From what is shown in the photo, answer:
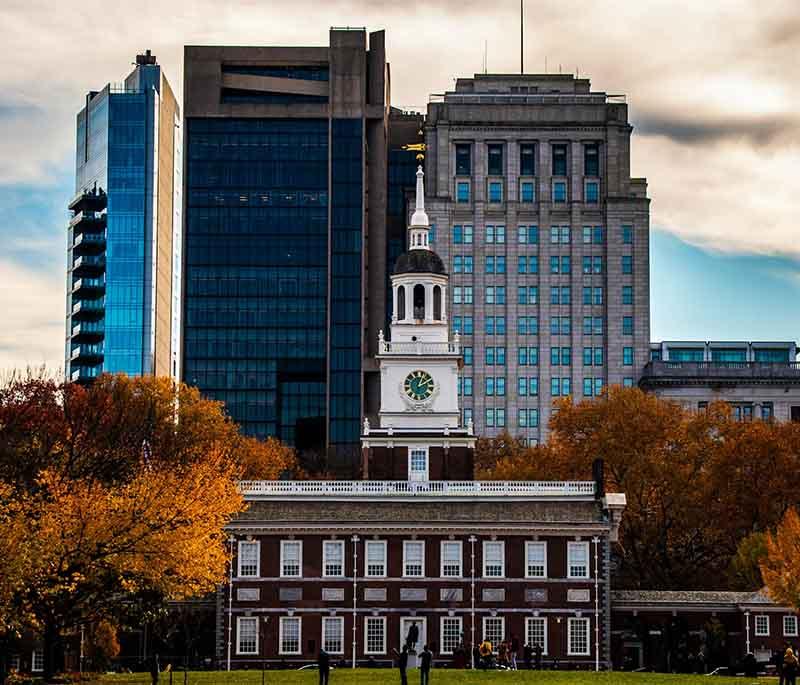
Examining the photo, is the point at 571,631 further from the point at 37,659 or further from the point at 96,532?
the point at 96,532

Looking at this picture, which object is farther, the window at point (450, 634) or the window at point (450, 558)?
the window at point (450, 558)

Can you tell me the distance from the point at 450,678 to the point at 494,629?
25.0 meters

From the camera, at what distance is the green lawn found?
78.1 metres

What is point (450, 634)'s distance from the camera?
4149 inches

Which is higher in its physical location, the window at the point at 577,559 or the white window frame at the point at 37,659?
the window at the point at 577,559

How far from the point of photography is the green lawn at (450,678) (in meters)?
78.1

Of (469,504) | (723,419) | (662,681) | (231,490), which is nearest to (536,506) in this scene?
(469,504)

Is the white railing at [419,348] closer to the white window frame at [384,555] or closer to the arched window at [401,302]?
the arched window at [401,302]

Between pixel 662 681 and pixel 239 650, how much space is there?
3184 centimetres

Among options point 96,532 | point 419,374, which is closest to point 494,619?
point 419,374

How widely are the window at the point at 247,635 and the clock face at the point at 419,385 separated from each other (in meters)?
18.3

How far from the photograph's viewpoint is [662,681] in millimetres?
78562

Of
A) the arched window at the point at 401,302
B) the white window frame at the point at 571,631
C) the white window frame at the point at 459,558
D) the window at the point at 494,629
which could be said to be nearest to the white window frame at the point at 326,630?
the white window frame at the point at 459,558

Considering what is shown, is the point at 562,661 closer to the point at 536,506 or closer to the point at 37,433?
the point at 536,506
